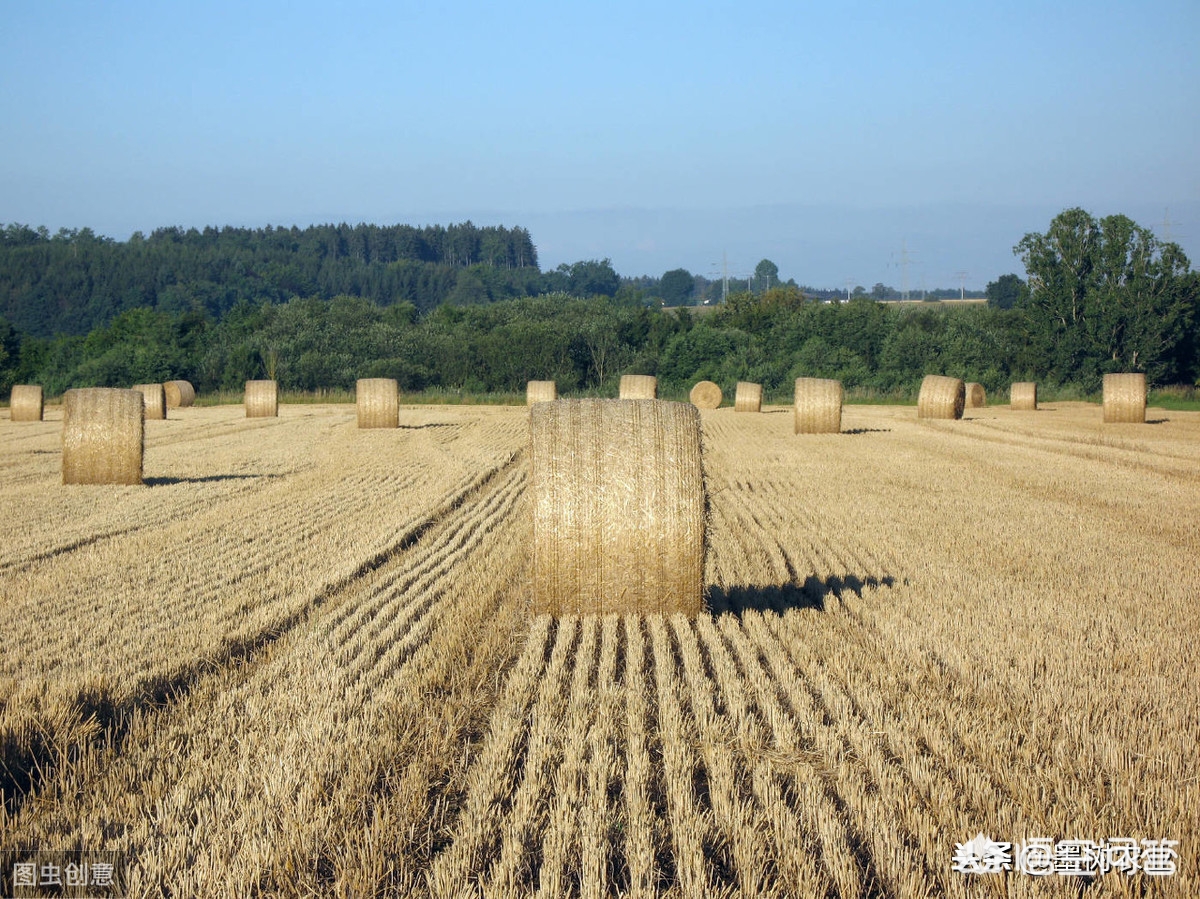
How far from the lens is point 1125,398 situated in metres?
25.6

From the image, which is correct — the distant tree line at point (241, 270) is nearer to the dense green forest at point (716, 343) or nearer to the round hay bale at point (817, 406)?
the dense green forest at point (716, 343)

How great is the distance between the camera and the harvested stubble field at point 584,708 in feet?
11.3

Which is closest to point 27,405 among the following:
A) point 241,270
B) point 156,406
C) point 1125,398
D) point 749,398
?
point 156,406

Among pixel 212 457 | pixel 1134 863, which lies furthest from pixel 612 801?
pixel 212 457

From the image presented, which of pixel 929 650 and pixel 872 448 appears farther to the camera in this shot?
pixel 872 448

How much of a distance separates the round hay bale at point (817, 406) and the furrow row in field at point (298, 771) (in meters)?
16.8

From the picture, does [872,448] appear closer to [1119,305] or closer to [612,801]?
[612,801]

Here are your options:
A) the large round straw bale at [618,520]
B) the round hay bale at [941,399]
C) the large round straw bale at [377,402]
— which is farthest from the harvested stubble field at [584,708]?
the round hay bale at [941,399]

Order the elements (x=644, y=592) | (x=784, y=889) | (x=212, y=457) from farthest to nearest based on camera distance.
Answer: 1. (x=212, y=457)
2. (x=644, y=592)
3. (x=784, y=889)

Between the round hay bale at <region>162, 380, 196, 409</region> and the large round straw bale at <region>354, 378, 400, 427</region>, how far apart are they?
1506cm

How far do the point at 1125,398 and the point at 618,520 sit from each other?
22503 mm

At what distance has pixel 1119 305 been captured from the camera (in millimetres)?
45594

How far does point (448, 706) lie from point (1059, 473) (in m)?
12.4

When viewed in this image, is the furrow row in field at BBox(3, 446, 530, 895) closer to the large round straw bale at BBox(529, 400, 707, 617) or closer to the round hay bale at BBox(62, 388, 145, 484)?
the large round straw bale at BBox(529, 400, 707, 617)
